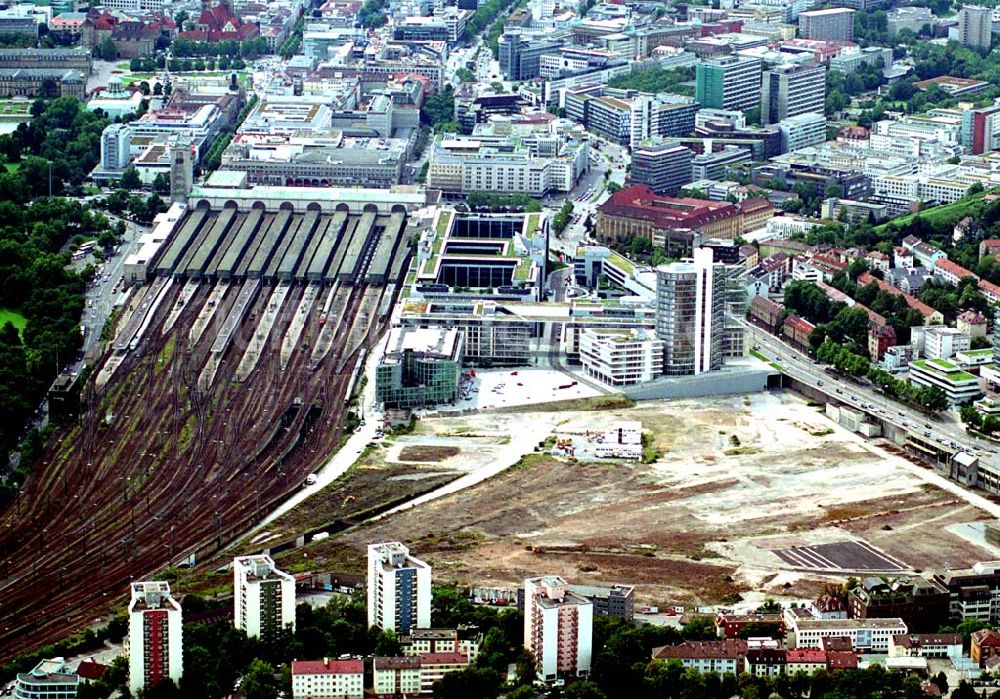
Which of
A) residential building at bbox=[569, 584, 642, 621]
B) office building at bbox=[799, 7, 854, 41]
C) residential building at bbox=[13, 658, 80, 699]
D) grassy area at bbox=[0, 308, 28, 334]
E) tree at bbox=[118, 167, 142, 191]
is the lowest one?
residential building at bbox=[569, 584, 642, 621]

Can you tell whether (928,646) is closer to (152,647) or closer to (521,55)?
(152,647)

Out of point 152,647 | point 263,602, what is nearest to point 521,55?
point 263,602

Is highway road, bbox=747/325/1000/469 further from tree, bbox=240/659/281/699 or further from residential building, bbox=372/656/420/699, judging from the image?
tree, bbox=240/659/281/699

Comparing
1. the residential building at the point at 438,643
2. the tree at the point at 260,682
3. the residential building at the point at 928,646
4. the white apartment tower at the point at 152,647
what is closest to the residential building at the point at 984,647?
the residential building at the point at 928,646

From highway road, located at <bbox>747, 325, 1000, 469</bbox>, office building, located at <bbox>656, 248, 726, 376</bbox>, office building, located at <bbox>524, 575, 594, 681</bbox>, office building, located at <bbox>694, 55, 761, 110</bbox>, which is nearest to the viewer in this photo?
office building, located at <bbox>524, 575, 594, 681</bbox>

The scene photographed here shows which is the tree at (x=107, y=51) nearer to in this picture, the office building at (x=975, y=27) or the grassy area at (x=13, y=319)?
the office building at (x=975, y=27)

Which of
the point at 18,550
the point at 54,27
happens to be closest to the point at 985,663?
the point at 18,550

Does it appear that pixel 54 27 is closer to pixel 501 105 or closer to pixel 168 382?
pixel 501 105

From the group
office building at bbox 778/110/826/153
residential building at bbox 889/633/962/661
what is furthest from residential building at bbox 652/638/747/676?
office building at bbox 778/110/826/153
